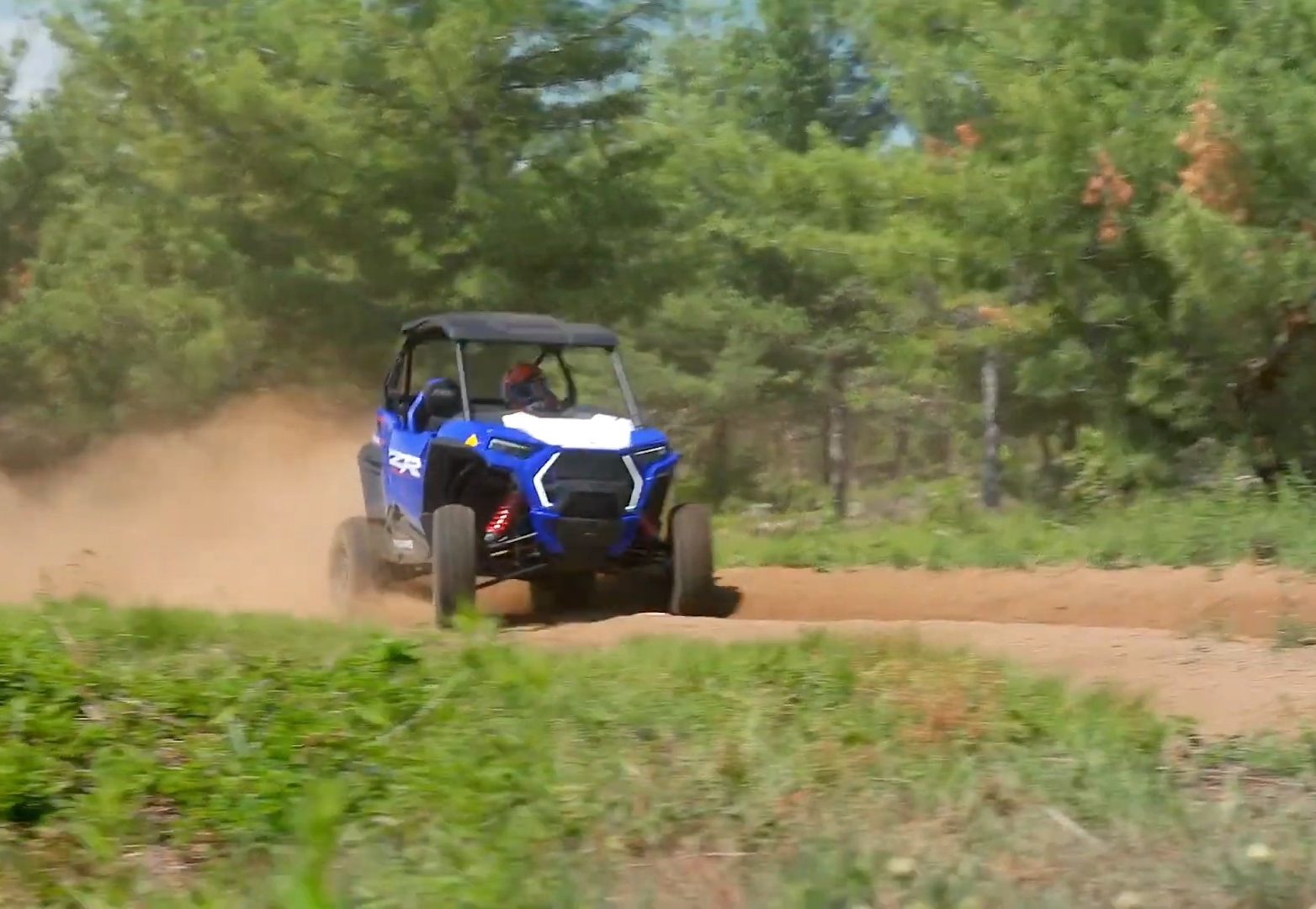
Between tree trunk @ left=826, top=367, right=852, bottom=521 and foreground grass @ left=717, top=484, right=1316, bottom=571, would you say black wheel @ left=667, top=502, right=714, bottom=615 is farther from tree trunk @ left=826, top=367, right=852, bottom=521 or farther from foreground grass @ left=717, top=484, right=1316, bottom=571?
tree trunk @ left=826, top=367, right=852, bottom=521

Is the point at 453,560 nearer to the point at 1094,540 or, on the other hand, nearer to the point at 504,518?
the point at 504,518

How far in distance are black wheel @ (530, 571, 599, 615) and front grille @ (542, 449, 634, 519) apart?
1590mm

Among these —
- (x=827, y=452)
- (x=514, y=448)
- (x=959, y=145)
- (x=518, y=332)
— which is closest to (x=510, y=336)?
(x=518, y=332)

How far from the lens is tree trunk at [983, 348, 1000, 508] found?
20.8 meters

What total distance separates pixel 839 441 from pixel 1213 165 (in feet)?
59.0

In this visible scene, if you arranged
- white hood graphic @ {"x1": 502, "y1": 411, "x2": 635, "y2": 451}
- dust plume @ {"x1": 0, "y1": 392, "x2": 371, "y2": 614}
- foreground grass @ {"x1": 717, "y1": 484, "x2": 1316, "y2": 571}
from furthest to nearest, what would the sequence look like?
dust plume @ {"x1": 0, "y1": 392, "x2": 371, "y2": 614}
foreground grass @ {"x1": 717, "y1": 484, "x2": 1316, "y2": 571}
white hood graphic @ {"x1": 502, "y1": 411, "x2": 635, "y2": 451}

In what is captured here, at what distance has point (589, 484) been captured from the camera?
10.3 metres

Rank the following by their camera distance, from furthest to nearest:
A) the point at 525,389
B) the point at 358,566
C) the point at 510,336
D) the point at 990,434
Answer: the point at 990,434
the point at 358,566
the point at 525,389
the point at 510,336

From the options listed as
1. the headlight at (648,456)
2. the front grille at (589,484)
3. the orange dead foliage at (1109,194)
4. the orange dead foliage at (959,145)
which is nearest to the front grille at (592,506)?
the front grille at (589,484)

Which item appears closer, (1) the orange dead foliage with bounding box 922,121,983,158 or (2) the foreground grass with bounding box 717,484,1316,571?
(2) the foreground grass with bounding box 717,484,1316,571

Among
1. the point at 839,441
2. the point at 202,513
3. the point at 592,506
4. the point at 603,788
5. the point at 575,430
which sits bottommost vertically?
the point at 603,788

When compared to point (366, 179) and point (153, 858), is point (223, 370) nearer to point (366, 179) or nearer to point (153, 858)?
point (366, 179)

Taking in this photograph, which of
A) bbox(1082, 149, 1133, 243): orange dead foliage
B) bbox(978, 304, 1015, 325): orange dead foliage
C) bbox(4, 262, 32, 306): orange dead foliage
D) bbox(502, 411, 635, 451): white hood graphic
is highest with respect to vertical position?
bbox(4, 262, 32, 306): orange dead foliage

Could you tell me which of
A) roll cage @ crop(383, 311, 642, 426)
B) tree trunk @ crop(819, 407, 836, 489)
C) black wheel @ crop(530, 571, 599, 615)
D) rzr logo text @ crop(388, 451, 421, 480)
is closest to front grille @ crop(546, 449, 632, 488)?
roll cage @ crop(383, 311, 642, 426)
